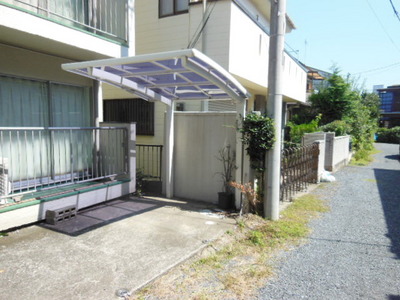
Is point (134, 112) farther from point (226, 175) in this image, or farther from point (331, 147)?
point (331, 147)

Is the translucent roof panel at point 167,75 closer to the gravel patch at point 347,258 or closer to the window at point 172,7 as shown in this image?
the gravel patch at point 347,258

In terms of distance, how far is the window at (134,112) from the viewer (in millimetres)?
9211

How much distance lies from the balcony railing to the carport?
1.36 meters

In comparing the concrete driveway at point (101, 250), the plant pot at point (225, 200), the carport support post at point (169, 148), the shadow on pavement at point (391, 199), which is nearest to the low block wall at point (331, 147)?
the shadow on pavement at point (391, 199)

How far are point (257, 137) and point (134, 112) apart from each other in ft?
18.2

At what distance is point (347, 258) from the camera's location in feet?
12.8

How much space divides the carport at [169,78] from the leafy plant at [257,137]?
325 mm

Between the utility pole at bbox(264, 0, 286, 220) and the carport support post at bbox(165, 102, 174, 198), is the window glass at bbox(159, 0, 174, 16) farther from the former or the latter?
the utility pole at bbox(264, 0, 286, 220)

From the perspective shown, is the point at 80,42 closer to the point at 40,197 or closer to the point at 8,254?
the point at 40,197

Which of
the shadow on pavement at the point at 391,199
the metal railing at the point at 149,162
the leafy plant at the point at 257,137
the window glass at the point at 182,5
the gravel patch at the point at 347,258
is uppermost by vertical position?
the window glass at the point at 182,5

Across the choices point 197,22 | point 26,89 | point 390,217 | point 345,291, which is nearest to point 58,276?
point 345,291

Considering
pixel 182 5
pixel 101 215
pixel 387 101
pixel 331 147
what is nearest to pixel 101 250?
pixel 101 215

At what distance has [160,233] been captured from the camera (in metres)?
4.50

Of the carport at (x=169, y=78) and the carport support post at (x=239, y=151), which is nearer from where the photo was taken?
the carport at (x=169, y=78)
